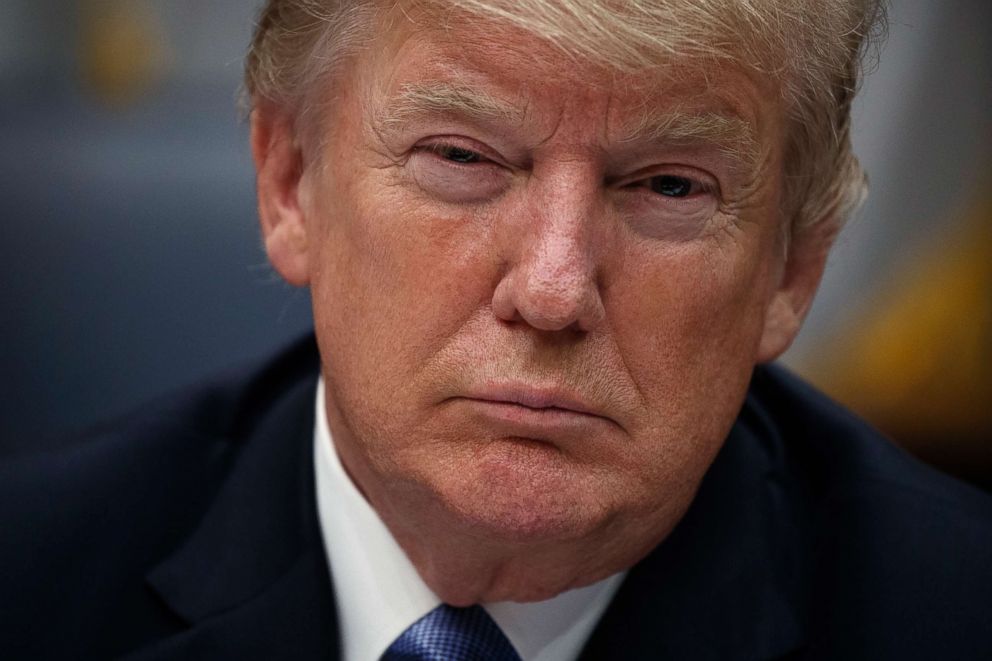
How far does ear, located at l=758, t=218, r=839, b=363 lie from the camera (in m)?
2.12

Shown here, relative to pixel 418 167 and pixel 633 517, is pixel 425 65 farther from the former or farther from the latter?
pixel 633 517

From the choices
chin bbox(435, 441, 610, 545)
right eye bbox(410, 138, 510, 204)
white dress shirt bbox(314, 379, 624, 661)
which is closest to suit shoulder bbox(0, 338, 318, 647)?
white dress shirt bbox(314, 379, 624, 661)

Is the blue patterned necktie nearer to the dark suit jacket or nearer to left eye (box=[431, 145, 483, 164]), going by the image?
the dark suit jacket

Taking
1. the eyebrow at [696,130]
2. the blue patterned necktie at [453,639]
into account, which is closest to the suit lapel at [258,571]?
the blue patterned necktie at [453,639]

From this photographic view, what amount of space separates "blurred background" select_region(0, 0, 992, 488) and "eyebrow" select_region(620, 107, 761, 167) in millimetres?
1324

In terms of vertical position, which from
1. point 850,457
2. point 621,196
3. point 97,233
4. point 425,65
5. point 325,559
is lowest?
point 325,559

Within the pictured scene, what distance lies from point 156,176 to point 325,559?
1.22 m

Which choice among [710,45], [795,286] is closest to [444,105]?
[710,45]

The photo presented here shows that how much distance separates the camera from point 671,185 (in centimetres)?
183

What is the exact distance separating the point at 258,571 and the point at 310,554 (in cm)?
9

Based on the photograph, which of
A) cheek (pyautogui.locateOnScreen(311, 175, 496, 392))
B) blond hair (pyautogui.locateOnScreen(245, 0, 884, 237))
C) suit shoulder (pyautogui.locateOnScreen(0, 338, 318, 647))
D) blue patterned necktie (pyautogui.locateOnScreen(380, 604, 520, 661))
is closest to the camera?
blond hair (pyautogui.locateOnScreen(245, 0, 884, 237))

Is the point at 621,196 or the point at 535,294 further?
the point at 621,196

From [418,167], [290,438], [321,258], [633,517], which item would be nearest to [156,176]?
[290,438]

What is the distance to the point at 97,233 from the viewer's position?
306 centimetres
